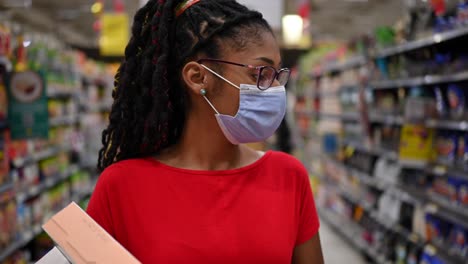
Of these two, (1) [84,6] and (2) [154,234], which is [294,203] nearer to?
(2) [154,234]

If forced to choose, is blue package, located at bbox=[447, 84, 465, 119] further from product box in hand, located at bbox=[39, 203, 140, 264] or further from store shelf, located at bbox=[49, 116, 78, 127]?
store shelf, located at bbox=[49, 116, 78, 127]

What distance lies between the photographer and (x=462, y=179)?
156 inches

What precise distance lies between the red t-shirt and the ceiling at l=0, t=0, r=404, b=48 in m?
12.8

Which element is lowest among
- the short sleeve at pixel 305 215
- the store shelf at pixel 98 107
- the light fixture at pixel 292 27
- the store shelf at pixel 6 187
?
the store shelf at pixel 6 187

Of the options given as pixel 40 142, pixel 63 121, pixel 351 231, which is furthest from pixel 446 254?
pixel 63 121

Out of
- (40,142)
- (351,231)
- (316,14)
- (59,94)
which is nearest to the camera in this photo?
(40,142)

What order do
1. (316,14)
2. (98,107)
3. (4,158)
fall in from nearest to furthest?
(4,158) < (98,107) < (316,14)

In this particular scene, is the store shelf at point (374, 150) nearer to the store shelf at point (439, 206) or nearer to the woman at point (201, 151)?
the store shelf at point (439, 206)

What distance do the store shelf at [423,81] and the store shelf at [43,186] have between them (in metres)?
3.70

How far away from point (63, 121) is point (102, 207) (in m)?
5.26

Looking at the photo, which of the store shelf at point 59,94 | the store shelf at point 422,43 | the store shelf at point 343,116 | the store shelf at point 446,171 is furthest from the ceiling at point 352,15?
the store shelf at point 446,171

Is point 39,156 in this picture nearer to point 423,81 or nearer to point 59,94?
point 59,94

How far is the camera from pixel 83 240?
1170 mm

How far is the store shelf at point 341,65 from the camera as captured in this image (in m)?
6.51
